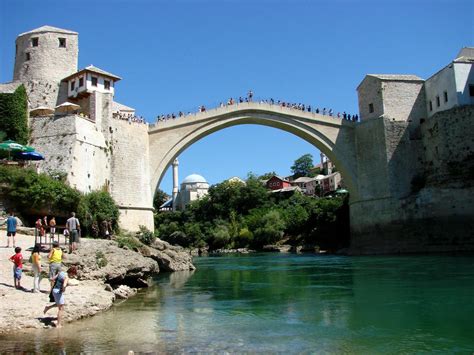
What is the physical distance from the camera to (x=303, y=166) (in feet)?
281

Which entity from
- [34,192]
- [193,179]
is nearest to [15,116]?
[34,192]

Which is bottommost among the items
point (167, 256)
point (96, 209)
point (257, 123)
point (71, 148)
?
point (167, 256)

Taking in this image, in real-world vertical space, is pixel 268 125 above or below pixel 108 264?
above

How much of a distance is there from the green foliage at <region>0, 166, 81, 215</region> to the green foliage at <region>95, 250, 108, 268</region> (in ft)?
22.8

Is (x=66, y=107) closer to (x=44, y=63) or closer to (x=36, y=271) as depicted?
(x=44, y=63)

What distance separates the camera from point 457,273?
17359 mm

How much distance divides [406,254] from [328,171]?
48375 mm

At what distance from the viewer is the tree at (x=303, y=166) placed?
8533 centimetres

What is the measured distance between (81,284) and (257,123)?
23.5 metres

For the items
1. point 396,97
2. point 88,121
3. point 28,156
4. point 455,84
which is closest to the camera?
point 28,156

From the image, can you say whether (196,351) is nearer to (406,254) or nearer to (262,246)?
(406,254)

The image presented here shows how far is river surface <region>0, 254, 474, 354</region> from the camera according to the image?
785cm

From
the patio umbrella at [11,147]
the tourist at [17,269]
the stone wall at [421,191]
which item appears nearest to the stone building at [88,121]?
the patio umbrella at [11,147]

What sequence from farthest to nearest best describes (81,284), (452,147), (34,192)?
1. (452,147)
2. (34,192)
3. (81,284)
